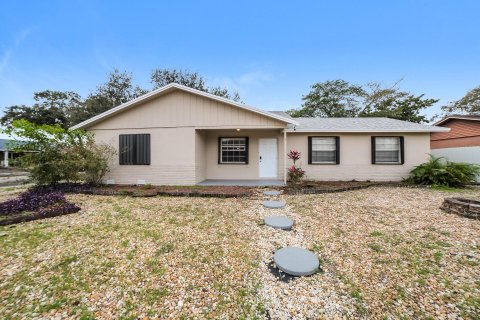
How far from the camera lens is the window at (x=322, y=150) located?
910 centimetres

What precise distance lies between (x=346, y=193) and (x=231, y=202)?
4.27 m

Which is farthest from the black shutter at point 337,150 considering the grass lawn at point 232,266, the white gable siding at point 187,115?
the grass lawn at point 232,266

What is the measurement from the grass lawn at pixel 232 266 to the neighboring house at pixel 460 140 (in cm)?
763

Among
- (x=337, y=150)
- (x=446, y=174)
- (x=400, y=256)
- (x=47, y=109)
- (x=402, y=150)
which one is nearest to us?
(x=400, y=256)

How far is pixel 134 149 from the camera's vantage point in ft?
27.7

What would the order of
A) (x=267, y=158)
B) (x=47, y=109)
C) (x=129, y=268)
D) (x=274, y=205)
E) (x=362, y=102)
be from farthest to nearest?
(x=47, y=109)
(x=362, y=102)
(x=267, y=158)
(x=274, y=205)
(x=129, y=268)

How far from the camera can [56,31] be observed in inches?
456

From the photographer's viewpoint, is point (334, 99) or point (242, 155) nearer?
point (242, 155)

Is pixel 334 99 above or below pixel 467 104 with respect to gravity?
above

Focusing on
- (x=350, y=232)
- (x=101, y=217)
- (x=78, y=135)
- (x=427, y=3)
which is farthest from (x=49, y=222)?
(x=427, y=3)

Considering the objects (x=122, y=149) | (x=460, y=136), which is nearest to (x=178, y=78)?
(x=122, y=149)

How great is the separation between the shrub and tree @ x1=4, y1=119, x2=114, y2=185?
44.3 ft

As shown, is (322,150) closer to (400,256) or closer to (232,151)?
(232,151)

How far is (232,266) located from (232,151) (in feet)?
23.9
